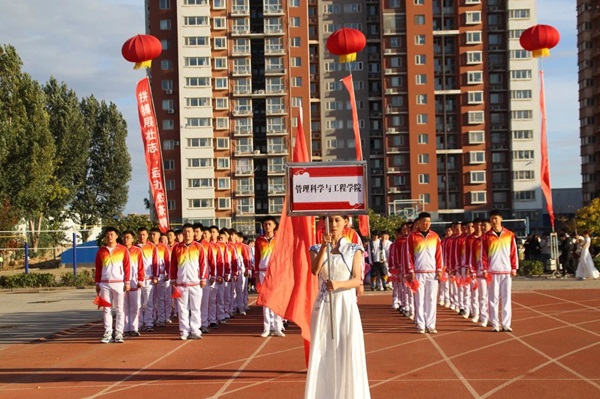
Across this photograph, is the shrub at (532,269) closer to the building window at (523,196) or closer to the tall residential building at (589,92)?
the tall residential building at (589,92)

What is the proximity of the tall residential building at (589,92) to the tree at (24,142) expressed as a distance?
155ft

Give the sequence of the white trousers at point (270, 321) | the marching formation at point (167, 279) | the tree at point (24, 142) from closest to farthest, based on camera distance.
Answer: the marching formation at point (167, 279) < the white trousers at point (270, 321) < the tree at point (24, 142)

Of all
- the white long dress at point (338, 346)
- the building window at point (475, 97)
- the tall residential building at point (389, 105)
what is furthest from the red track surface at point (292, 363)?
the building window at point (475, 97)

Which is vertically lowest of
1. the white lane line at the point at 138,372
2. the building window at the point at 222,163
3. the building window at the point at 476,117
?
the white lane line at the point at 138,372

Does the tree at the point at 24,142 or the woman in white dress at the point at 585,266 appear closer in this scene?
the woman in white dress at the point at 585,266

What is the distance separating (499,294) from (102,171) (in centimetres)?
6248

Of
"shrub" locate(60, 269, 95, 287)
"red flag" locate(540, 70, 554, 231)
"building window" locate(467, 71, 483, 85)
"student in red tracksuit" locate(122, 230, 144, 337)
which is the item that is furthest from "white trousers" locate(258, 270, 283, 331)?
"building window" locate(467, 71, 483, 85)

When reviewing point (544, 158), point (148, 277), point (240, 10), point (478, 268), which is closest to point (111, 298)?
point (148, 277)

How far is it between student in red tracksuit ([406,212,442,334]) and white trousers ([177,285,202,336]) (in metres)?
4.06

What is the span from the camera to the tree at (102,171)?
243ft

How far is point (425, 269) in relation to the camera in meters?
16.2

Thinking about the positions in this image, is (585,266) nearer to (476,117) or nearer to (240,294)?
(240,294)

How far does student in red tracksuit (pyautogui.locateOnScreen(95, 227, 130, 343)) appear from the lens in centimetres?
1549

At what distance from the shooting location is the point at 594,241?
41250 mm
